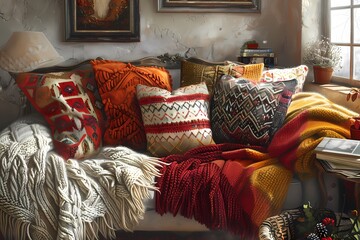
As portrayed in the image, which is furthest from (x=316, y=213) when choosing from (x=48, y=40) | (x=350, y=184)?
(x=48, y=40)

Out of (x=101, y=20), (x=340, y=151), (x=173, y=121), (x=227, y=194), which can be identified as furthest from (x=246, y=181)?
(x=101, y=20)

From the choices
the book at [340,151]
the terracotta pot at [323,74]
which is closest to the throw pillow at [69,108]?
the book at [340,151]

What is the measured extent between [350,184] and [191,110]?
0.84 m

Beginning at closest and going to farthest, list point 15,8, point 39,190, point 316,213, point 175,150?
point 316,213 < point 39,190 < point 175,150 < point 15,8

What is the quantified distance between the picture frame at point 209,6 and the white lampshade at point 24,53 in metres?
0.78

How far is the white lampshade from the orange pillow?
0.34 metres

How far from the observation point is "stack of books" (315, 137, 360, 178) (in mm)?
1948

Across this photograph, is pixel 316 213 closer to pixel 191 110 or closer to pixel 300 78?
pixel 191 110

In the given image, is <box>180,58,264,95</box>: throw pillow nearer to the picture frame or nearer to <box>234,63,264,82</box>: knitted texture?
<box>234,63,264,82</box>: knitted texture

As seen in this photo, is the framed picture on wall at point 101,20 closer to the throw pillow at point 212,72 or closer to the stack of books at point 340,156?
the throw pillow at point 212,72

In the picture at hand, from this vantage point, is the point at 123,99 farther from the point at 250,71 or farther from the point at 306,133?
the point at 306,133

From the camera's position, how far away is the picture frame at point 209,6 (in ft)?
11.1

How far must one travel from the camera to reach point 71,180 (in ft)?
7.38

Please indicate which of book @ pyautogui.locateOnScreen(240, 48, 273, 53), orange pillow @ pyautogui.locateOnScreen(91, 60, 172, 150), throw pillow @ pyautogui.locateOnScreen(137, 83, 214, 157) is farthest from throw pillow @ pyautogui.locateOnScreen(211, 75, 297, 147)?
book @ pyautogui.locateOnScreen(240, 48, 273, 53)
